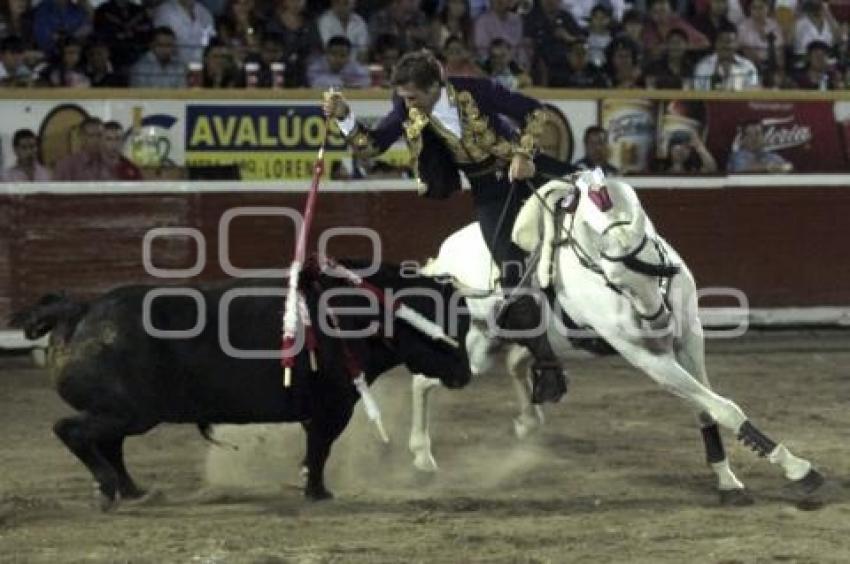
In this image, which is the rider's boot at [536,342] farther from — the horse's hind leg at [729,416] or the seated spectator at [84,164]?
the seated spectator at [84,164]

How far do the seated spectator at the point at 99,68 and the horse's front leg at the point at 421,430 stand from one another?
4.11 meters

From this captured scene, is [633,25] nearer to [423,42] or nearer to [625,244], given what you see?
[423,42]

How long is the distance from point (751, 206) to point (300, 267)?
5.46 m

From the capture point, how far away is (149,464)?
6.70 meters

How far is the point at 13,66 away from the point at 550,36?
3516mm

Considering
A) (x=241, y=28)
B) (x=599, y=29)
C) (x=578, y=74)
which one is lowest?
(x=578, y=74)

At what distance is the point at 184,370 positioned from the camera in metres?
5.70

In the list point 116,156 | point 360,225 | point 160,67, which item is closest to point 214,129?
point 160,67

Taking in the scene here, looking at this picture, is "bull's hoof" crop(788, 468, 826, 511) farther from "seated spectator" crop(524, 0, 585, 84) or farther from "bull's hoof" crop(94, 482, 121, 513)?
"seated spectator" crop(524, 0, 585, 84)

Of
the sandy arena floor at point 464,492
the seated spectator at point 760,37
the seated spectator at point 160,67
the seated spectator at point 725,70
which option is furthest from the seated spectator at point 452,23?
the sandy arena floor at point 464,492

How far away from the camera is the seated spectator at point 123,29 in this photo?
1009 centimetres

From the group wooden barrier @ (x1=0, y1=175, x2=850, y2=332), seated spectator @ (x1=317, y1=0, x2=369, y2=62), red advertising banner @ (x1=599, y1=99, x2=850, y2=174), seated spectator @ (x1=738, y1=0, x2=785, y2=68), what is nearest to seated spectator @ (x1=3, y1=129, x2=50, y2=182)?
wooden barrier @ (x1=0, y1=175, x2=850, y2=332)

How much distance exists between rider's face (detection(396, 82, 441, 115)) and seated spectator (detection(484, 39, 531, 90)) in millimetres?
4532

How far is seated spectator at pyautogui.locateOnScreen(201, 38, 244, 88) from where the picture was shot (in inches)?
396
